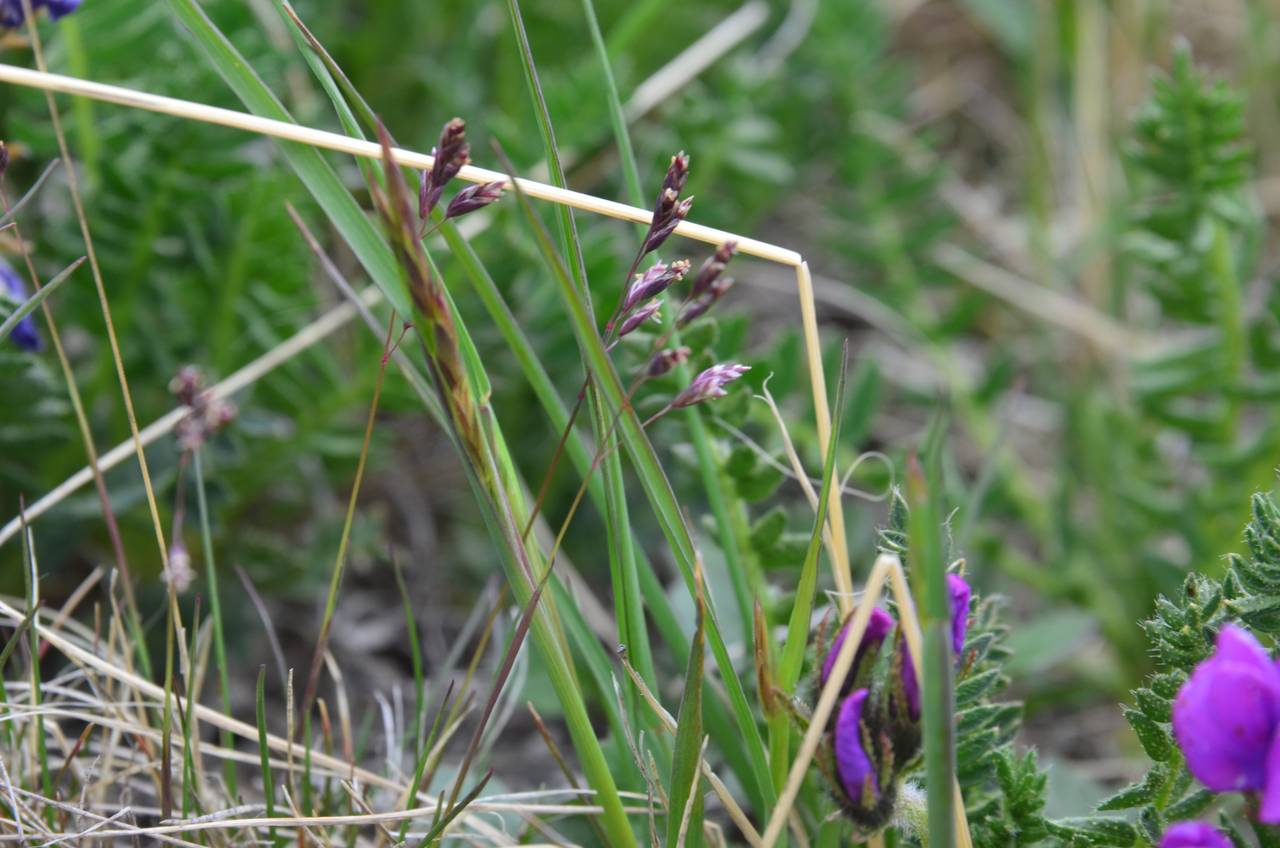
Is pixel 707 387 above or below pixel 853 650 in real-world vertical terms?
above

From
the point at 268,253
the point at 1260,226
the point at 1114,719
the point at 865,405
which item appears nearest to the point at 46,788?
the point at 268,253

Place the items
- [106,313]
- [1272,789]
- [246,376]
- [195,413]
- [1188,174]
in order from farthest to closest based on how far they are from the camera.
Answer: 1. [1188,174]
2. [246,376]
3. [195,413]
4. [106,313]
5. [1272,789]

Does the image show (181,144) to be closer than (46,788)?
No

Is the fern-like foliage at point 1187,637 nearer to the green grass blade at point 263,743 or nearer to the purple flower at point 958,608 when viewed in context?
the purple flower at point 958,608

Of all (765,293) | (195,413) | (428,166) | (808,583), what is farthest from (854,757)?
(765,293)

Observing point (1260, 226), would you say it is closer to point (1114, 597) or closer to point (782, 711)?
point (1114, 597)

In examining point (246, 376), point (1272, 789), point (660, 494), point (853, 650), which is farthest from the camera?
point (246, 376)

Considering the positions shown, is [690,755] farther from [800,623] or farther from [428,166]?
[428,166]
